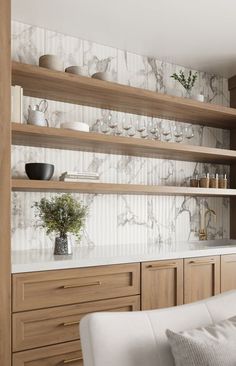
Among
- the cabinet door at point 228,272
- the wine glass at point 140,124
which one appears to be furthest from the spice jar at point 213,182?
the wine glass at point 140,124

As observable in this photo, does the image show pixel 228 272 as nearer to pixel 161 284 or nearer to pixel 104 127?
pixel 161 284

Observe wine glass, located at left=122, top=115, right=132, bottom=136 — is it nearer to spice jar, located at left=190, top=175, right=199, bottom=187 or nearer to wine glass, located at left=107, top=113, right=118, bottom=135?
wine glass, located at left=107, top=113, right=118, bottom=135

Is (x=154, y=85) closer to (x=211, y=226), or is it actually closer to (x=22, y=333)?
(x=211, y=226)

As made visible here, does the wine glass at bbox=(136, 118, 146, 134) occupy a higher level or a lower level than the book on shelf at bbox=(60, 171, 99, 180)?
higher

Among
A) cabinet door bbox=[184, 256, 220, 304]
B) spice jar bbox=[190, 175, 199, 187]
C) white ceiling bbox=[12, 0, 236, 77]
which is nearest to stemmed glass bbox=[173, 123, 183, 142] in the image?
spice jar bbox=[190, 175, 199, 187]

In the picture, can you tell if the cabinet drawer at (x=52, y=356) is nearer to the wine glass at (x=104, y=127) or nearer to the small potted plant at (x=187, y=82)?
the wine glass at (x=104, y=127)

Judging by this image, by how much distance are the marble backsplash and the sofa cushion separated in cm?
183

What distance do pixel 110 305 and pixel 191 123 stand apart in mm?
2099

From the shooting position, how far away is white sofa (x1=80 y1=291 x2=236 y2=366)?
1284 millimetres

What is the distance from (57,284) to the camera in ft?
7.79

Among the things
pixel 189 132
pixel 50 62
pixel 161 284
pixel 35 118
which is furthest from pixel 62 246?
pixel 189 132

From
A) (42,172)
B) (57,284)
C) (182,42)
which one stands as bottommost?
(57,284)

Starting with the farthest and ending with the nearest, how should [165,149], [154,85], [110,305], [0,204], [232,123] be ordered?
[232,123], [154,85], [165,149], [110,305], [0,204]

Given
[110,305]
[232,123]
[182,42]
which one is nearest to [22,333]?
[110,305]
